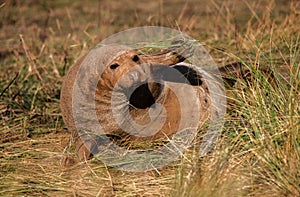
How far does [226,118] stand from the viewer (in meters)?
3.40

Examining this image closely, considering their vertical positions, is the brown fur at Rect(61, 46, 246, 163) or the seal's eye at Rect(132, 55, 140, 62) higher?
the seal's eye at Rect(132, 55, 140, 62)

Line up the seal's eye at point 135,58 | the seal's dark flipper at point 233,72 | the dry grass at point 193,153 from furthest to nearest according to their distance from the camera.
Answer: the seal's dark flipper at point 233,72 → the seal's eye at point 135,58 → the dry grass at point 193,153

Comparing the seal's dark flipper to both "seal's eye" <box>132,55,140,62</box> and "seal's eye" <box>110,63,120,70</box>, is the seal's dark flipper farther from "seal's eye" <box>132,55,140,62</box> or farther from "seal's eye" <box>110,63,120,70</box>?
"seal's eye" <box>110,63,120,70</box>

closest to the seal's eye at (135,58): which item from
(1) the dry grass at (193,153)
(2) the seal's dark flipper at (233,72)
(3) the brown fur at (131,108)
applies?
(3) the brown fur at (131,108)

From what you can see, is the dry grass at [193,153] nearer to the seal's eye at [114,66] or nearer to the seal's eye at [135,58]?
the seal's eye at [135,58]

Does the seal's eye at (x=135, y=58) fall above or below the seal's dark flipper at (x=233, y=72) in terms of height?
above

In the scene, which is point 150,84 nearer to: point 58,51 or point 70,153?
point 70,153

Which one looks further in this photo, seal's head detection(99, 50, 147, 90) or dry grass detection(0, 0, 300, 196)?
seal's head detection(99, 50, 147, 90)

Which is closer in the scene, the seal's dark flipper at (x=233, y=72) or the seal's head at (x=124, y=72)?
the seal's head at (x=124, y=72)

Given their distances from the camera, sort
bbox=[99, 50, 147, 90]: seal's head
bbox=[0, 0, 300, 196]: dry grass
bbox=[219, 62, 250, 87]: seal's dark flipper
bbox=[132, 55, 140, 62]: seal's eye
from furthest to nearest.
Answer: bbox=[219, 62, 250, 87]: seal's dark flipper, bbox=[132, 55, 140, 62]: seal's eye, bbox=[99, 50, 147, 90]: seal's head, bbox=[0, 0, 300, 196]: dry grass

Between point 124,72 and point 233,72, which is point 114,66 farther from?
point 233,72

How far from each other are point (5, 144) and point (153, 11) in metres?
5.33

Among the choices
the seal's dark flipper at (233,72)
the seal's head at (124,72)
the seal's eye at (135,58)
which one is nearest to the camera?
the seal's head at (124,72)

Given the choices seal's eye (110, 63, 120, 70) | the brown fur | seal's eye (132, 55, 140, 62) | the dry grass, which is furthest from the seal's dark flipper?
Result: seal's eye (110, 63, 120, 70)
